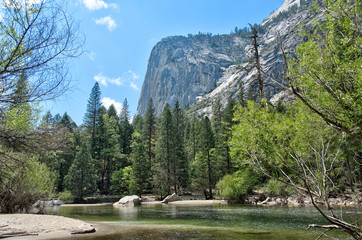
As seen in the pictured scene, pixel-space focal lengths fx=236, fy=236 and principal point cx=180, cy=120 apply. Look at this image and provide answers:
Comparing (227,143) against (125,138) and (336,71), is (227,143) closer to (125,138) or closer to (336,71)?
(336,71)

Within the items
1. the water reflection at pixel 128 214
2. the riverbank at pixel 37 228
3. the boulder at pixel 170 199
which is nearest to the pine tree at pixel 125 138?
the boulder at pixel 170 199

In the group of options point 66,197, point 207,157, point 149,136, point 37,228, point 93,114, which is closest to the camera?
point 37,228

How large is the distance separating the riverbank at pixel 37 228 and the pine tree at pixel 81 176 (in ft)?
93.6

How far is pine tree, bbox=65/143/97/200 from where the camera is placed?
3794 centimetres

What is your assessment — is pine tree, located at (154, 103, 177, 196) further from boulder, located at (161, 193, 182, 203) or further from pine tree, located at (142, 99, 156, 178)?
pine tree, located at (142, 99, 156, 178)

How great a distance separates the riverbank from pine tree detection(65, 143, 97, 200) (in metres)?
28.5

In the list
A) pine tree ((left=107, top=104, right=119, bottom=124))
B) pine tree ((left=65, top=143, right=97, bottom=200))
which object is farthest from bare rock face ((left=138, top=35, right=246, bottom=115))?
pine tree ((left=65, top=143, right=97, bottom=200))

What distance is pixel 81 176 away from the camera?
38.8 meters

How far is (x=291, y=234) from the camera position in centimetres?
926

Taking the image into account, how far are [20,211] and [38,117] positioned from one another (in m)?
10.4

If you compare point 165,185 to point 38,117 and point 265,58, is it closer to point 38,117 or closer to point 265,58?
point 38,117

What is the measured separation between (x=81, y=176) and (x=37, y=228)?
30.8 metres

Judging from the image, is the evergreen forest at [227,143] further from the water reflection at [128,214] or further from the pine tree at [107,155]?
the water reflection at [128,214]

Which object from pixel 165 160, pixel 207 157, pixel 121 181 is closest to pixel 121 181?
pixel 121 181
